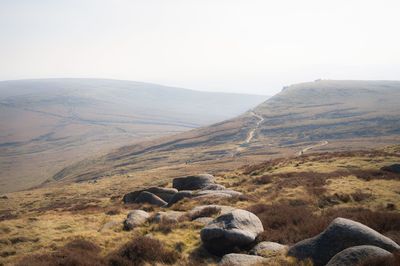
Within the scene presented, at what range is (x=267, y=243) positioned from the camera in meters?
18.4

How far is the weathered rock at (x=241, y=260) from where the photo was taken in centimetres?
1608

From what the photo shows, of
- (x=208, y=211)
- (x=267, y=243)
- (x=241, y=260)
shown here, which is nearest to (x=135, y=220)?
(x=208, y=211)

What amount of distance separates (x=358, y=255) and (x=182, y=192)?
23771mm

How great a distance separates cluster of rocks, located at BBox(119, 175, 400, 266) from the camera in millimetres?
13289

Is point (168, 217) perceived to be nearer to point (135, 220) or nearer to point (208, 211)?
point (135, 220)

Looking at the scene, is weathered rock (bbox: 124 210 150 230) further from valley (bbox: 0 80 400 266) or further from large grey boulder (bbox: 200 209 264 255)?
large grey boulder (bbox: 200 209 264 255)

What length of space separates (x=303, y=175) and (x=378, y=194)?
12.1m

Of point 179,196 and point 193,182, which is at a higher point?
point 179,196

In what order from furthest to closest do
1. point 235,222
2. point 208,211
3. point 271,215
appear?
point 208,211 → point 271,215 → point 235,222

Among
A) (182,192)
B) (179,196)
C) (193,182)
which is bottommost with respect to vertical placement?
(193,182)

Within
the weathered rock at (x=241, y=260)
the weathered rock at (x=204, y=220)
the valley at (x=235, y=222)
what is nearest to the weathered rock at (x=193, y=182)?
the valley at (x=235, y=222)

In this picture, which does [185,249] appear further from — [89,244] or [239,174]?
[239,174]

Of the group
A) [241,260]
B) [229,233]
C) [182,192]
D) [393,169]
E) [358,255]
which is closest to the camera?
[358,255]

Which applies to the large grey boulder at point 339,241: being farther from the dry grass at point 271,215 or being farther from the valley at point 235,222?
the dry grass at point 271,215
